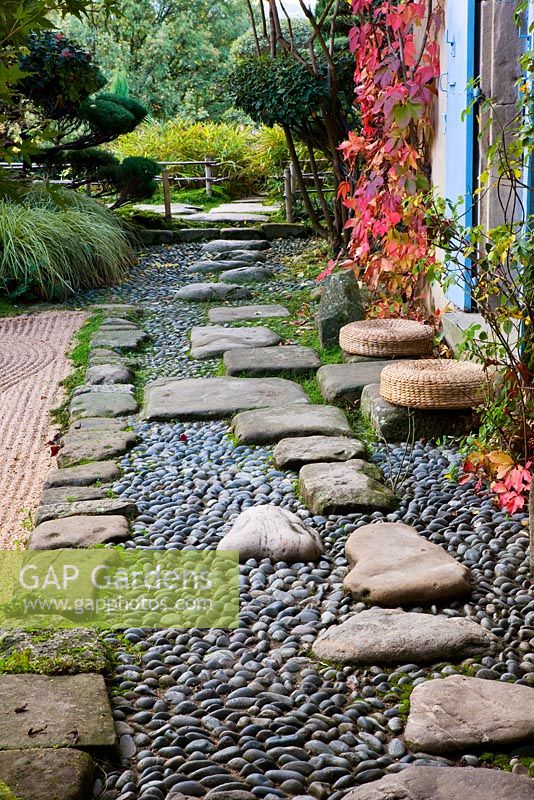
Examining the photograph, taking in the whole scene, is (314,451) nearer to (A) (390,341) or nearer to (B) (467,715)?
(A) (390,341)

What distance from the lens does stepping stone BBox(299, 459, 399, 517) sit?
3.29 meters

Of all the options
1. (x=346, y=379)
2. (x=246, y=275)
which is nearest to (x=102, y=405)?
(x=346, y=379)

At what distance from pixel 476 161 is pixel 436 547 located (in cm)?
240

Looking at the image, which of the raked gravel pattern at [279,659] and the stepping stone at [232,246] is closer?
the raked gravel pattern at [279,659]

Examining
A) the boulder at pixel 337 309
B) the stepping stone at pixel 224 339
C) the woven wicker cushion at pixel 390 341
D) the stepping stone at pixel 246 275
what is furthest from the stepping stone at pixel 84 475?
the stepping stone at pixel 246 275

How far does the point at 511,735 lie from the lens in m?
1.98

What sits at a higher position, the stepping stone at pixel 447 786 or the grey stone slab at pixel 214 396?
the stepping stone at pixel 447 786

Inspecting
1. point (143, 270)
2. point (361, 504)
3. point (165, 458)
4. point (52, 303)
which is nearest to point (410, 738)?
point (361, 504)

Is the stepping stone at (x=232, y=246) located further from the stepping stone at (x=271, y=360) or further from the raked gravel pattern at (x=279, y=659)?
the raked gravel pattern at (x=279, y=659)

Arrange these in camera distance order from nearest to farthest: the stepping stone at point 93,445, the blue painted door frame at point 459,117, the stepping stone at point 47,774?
the stepping stone at point 47,774 < the stepping stone at point 93,445 < the blue painted door frame at point 459,117

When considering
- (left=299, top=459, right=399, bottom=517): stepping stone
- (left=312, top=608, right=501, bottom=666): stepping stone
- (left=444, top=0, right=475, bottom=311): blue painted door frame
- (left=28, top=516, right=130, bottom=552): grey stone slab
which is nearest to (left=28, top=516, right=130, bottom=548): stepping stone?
(left=28, top=516, right=130, bottom=552): grey stone slab

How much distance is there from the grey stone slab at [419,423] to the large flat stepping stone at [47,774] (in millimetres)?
2382

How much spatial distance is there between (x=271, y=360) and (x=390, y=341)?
735 millimetres

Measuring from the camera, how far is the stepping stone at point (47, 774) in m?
1.74
